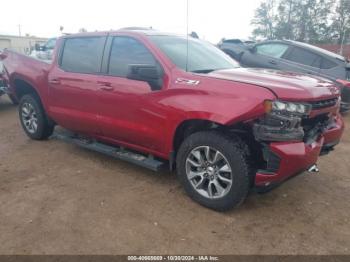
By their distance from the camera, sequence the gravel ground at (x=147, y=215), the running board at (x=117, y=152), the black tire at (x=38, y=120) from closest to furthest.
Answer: the gravel ground at (x=147, y=215) < the running board at (x=117, y=152) < the black tire at (x=38, y=120)

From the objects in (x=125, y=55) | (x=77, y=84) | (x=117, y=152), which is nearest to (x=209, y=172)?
(x=117, y=152)

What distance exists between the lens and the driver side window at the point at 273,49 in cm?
857

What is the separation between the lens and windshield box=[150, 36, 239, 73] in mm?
4080

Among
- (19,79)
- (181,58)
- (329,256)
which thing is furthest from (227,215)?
(19,79)

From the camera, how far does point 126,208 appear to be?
3.73 m

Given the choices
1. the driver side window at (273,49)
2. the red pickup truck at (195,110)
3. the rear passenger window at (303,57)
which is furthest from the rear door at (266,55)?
the red pickup truck at (195,110)

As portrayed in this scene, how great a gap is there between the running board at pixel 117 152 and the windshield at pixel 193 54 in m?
1.15

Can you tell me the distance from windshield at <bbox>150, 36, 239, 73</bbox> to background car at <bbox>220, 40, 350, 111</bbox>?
3.14 meters

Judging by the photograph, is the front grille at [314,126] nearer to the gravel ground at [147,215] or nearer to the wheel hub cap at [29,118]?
the gravel ground at [147,215]

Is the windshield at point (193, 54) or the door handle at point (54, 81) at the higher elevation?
the windshield at point (193, 54)

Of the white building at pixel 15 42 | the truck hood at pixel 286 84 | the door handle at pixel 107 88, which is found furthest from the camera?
the white building at pixel 15 42

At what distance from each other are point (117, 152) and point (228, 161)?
170cm

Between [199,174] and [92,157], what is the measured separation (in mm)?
2176

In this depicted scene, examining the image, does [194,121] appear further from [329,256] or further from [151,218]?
[329,256]
